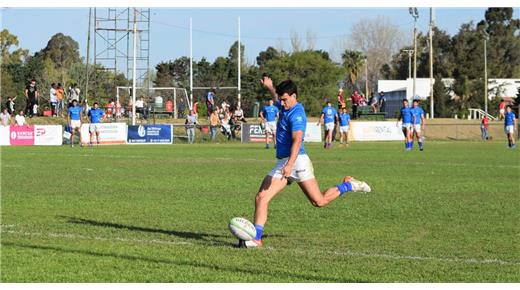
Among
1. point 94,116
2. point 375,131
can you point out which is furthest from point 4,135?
point 375,131

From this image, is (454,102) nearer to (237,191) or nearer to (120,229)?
(237,191)

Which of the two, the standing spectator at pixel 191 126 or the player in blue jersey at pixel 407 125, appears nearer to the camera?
the player in blue jersey at pixel 407 125

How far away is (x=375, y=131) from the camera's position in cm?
5659

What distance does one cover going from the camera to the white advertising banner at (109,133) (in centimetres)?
4919

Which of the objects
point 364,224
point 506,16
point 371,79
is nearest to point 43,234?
point 364,224

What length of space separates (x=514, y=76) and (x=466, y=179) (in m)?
108

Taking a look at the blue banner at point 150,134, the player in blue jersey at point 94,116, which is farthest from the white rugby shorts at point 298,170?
the blue banner at point 150,134

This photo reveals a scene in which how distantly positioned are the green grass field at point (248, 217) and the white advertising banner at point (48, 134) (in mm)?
27127

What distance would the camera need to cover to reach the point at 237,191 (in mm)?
18031

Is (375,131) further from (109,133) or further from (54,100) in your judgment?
(54,100)

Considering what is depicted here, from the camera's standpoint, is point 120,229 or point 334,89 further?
point 334,89

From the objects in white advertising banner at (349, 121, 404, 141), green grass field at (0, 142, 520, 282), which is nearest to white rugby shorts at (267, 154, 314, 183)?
green grass field at (0, 142, 520, 282)

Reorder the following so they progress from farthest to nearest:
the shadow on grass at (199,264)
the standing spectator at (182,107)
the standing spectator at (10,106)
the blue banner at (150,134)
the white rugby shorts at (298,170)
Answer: the standing spectator at (182,107)
the blue banner at (150,134)
the standing spectator at (10,106)
the white rugby shorts at (298,170)
the shadow on grass at (199,264)

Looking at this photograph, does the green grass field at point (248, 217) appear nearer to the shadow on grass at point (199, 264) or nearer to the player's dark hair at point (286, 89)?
the shadow on grass at point (199, 264)
